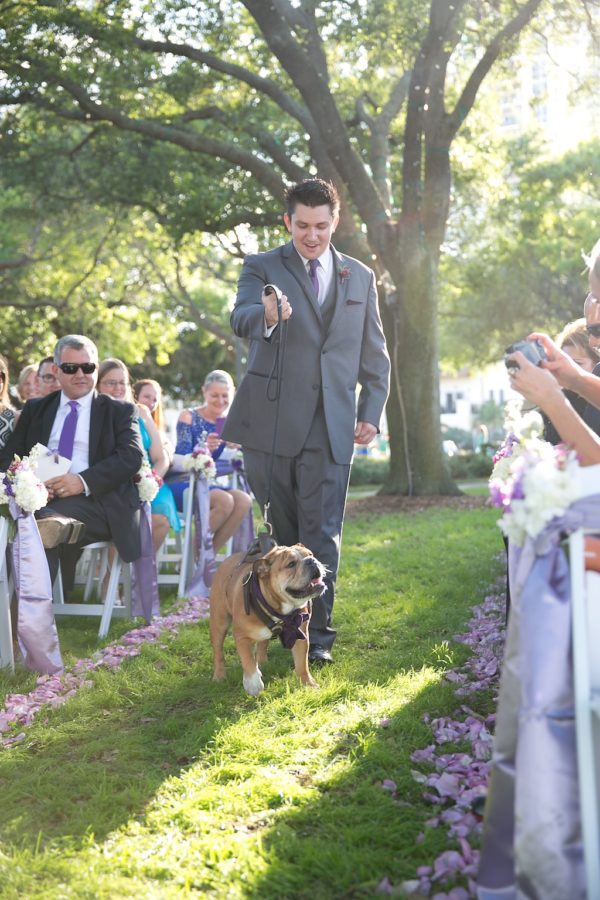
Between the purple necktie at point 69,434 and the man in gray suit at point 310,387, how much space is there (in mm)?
1752

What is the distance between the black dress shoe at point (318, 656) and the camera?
557cm

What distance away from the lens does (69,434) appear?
271 inches

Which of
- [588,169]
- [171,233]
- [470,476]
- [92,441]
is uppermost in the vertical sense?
[588,169]

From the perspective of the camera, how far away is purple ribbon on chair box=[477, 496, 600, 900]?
2.38m

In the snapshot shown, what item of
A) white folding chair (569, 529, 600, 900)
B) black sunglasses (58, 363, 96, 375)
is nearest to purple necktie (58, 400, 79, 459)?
black sunglasses (58, 363, 96, 375)

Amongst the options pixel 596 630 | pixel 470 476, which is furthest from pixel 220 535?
pixel 470 476

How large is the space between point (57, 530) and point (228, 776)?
2.71 metres

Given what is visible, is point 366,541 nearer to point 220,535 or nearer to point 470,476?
point 220,535

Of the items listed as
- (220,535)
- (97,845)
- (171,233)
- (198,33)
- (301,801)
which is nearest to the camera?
(97,845)

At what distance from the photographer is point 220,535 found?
8.95 metres

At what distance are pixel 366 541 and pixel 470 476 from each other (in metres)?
12.9

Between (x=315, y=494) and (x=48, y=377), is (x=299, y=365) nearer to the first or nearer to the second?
(x=315, y=494)

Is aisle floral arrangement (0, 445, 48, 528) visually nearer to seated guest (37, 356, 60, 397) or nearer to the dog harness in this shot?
the dog harness

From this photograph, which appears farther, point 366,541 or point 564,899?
point 366,541
